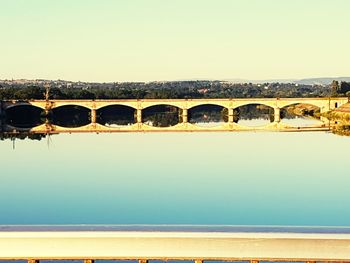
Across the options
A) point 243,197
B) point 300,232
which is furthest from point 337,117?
point 300,232

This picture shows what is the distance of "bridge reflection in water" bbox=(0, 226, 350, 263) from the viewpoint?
2.74 meters

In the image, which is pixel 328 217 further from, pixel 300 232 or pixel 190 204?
pixel 300 232

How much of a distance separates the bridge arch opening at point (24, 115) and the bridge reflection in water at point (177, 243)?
139ft

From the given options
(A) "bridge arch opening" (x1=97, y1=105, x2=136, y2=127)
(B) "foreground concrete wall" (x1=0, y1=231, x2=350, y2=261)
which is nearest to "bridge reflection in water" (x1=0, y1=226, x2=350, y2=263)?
(B) "foreground concrete wall" (x1=0, y1=231, x2=350, y2=261)

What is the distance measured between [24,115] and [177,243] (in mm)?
47095

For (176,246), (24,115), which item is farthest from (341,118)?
(176,246)

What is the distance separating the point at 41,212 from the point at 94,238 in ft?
31.6

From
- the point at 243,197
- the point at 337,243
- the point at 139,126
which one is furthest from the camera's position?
the point at 139,126

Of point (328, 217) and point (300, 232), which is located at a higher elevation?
point (300, 232)

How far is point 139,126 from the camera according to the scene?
131ft

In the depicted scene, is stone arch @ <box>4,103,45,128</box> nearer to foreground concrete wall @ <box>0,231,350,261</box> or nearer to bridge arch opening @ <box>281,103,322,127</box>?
bridge arch opening @ <box>281,103,322,127</box>

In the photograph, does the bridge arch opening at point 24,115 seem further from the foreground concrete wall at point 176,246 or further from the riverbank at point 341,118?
the foreground concrete wall at point 176,246

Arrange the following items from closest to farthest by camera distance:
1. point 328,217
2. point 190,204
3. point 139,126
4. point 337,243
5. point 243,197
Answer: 1. point 337,243
2. point 328,217
3. point 190,204
4. point 243,197
5. point 139,126

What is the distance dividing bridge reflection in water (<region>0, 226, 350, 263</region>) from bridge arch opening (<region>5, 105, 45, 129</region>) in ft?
139
